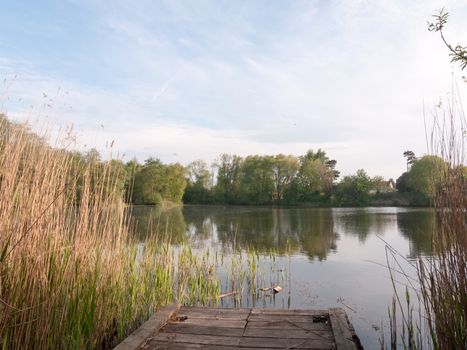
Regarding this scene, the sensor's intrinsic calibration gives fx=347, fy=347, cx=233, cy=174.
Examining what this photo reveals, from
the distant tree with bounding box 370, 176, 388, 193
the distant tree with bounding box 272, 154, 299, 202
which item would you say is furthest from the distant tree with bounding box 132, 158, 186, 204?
the distant tree with bounding box 370, 176, 388, 193

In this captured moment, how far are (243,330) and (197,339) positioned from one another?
0.46 m

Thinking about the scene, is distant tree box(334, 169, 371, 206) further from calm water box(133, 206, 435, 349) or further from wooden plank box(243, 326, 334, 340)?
wooden plank box(243, 326, 334, 340)

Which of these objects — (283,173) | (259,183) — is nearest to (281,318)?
(259,183)

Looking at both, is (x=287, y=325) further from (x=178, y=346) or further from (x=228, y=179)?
(x=228, y=179)

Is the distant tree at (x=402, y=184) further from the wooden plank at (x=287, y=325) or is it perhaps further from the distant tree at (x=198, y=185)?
the wooden plank at (x=287, y=325)

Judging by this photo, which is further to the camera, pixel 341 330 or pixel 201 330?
pixel 201 330

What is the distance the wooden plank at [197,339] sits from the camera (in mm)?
2904

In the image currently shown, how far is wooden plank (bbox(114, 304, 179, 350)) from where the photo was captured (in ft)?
8.91

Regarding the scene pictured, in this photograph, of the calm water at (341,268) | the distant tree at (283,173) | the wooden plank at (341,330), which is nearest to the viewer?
the wooden plank at (341,330)

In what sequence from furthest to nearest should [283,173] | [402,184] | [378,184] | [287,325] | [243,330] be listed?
[283,173] → [378,184] → [402,184] → [287,325] → [243,330]

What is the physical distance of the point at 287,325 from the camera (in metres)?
3.33

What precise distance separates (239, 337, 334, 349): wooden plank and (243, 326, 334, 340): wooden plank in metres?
0.07

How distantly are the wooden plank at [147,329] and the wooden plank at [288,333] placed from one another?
805 millimetres

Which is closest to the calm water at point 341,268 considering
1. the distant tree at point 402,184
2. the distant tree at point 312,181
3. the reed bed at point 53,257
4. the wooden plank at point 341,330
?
the wooden plank at point 341,330
